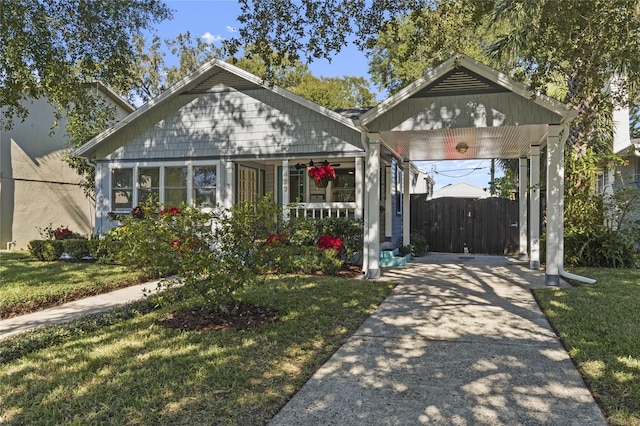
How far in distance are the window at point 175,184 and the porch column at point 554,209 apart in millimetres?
8554

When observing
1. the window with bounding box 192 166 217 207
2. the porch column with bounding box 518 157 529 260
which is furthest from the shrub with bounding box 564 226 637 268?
the window with bounding box 192 166 217 207

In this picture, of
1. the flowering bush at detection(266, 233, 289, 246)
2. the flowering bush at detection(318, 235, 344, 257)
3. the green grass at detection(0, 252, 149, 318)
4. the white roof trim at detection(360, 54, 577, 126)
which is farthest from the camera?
the flowering bush at detection(318, 235, 344, 257)

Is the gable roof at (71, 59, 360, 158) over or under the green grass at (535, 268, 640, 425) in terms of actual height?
over

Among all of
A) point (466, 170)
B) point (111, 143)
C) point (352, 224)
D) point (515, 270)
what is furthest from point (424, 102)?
point (466, 170)

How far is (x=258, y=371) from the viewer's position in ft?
12.5

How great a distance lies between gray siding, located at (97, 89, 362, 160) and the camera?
11078 millimetres

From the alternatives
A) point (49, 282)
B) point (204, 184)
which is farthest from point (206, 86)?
point (49, 282)

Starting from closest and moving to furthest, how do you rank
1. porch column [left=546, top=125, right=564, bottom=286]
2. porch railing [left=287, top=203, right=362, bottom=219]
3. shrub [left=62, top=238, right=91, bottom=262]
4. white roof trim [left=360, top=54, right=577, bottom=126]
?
white roof trim [left=360, top=54, right=577, bottom=126] → porch column [left=546, top=125, right=564, bottom=286] → porch railing [left=287, top=203, right=362, bottom=219] → shrub [left=62, top=238, right=91, bottom=262]

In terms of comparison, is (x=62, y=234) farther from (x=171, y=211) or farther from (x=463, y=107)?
(x=463, y=107)

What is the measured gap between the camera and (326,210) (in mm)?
11547

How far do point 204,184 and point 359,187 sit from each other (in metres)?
4.09

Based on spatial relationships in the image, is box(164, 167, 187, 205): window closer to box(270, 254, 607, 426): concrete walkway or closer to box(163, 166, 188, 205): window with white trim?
box(163, 166, 188, 205): window with white trim

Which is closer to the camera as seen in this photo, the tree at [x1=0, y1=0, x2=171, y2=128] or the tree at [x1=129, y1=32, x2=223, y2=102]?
the tree at [x1=0, y1=0, x2=171, y2=128]

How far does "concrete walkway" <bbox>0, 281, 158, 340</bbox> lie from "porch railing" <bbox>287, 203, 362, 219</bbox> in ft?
15.5
